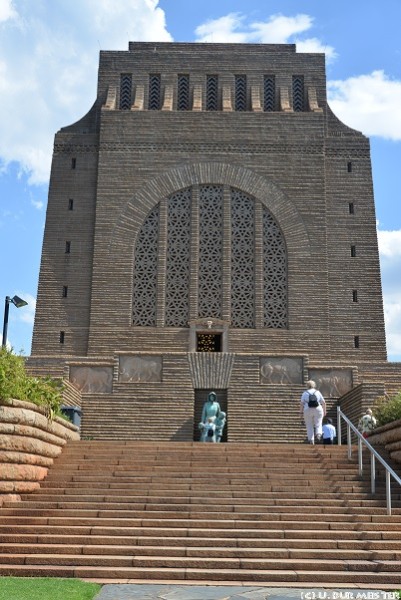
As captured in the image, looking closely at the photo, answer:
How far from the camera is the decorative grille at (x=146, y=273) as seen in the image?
78.9ft

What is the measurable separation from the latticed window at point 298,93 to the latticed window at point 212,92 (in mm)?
2870

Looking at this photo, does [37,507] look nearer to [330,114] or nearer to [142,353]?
[142,353]

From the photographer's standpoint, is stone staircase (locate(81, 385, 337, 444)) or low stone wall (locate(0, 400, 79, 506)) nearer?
low stone wall (locate(0, 400, 79, 506))

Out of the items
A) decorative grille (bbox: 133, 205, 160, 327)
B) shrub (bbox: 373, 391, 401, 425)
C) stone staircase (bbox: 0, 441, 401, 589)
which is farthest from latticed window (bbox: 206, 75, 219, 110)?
stone staircase (bbox: 0, 441, 401, 589)

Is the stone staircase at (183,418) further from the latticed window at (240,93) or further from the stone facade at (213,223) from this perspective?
the latticed window at (240,93)

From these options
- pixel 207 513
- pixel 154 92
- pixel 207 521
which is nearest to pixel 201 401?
pixel 207 513

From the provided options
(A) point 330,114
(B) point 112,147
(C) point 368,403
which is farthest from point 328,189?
(C) point 368,403

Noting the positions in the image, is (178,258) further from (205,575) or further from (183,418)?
(205,575)

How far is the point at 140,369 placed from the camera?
68.4ft

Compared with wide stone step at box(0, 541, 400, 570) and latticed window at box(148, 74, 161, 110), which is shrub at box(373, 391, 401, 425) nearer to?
wide stone step at box(0, 541, 400, 570)

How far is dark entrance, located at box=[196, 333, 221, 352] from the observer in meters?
24.1

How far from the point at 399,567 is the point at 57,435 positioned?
6675 millimetres

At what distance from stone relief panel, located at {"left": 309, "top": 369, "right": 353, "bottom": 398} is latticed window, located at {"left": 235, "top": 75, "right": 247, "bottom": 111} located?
36.1 feet

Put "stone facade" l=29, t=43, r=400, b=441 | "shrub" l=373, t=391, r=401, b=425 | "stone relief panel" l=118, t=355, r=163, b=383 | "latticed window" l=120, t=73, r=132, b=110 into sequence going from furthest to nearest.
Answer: "latticed window" l=120, t=73, r=132, b=110, "stone facade" l=29, t=43, r=400, b=441, "stone relief panel" l=118, t=355, r=163, b=383, "shrub" l=373, t=391, r=401, b=425
